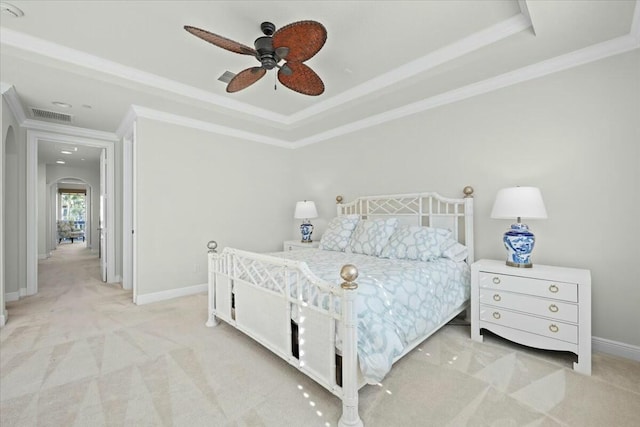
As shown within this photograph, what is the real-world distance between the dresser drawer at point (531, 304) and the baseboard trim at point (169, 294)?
3.51 meters

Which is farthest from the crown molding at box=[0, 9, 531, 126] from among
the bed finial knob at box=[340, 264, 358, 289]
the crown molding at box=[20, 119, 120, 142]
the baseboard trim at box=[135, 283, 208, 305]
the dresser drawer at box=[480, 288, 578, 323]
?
the baseboard trim at box=[135, 283, 208, 305]

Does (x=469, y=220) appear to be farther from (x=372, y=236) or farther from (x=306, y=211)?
(x=306, y=211)

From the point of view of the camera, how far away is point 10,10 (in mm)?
1973

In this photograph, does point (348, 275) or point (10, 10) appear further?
point (10, 10)

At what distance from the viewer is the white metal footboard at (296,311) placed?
5.03 feet

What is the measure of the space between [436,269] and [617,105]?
1902 mm


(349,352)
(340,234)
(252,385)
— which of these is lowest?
(252,385)

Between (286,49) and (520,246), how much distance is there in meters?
2.37

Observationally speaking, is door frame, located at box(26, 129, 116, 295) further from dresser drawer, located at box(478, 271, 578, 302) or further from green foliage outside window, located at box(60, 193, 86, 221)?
green foliage outside window, located at box(60, 193, 86, 221)

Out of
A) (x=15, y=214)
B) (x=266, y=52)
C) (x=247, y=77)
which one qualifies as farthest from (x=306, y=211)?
(x=15, y=214)

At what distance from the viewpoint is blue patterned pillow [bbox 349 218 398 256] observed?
3.11 meters

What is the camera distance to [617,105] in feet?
7.45

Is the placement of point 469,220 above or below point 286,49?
below

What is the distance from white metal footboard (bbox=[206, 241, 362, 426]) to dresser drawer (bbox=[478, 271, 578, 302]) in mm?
1554
